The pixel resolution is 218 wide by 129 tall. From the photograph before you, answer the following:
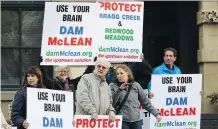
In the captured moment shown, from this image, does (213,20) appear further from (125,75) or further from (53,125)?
(53,125)

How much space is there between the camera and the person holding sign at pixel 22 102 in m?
7.39

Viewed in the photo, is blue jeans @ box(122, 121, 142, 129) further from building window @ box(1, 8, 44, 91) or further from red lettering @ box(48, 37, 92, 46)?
building window @ box(1, 8, 44, 91)

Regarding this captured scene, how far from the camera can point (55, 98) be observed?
762 cm

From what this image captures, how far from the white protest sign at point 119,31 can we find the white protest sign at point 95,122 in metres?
1.56

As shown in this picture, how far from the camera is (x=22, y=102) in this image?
7477 millimetres

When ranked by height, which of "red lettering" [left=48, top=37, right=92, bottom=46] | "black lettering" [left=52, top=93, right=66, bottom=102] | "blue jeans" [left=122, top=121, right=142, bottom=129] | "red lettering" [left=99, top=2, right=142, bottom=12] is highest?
"red lettering" [left=99, top=2, right=142, bottom=12]

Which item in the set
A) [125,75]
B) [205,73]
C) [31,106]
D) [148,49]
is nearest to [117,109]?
[125,75]

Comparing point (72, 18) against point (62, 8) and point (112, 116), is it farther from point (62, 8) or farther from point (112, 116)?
point (112, 116)

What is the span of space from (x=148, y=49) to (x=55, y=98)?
672 centimetres

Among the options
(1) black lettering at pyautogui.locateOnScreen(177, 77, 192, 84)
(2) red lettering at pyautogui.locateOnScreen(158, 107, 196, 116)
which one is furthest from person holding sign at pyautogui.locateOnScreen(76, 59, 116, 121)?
(1) black lettering at pyautogui.locateOnScreen(177, 77, 192, 84)

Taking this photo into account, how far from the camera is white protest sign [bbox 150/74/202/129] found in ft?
28.2

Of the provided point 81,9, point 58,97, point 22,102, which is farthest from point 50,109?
point 81,9

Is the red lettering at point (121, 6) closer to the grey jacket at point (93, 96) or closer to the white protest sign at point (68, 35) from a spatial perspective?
the white protest sign at point (68, 35)

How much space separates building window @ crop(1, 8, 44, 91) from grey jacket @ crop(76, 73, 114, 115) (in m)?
4.41
